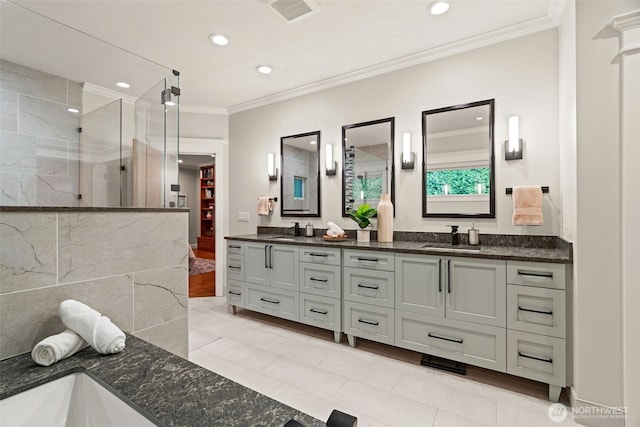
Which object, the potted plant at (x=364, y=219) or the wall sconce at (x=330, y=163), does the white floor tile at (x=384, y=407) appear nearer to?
the potted plant at (x=364, y=219)

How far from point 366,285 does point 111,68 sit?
105 inches

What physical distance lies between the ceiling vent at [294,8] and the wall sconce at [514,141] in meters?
1.80

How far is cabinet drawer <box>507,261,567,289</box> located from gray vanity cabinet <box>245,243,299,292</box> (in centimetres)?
182

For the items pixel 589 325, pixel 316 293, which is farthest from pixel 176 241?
pixel 589 325

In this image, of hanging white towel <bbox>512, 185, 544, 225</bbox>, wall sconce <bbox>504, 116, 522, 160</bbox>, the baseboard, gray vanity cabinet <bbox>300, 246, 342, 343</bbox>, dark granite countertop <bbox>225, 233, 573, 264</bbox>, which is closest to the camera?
the baseboard

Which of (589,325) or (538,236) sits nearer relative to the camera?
(589,325)

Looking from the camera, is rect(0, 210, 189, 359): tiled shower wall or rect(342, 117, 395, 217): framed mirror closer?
rect(0, 210, 189, 359): tiled shower wall

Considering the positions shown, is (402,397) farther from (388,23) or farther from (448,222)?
(388,23)

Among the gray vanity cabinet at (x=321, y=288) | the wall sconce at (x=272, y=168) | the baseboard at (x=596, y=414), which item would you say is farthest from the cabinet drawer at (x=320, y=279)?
the baseboard at (x=596, y=414)

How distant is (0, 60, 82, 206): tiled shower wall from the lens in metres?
2.08

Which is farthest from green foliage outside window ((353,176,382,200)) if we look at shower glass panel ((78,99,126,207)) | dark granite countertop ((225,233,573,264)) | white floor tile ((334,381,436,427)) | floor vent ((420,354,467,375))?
shower glass panel ((78,99,126,207))

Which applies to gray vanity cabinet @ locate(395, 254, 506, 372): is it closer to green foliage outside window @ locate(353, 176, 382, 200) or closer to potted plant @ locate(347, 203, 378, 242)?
potted plant @ locate(347, 203, 378, 242)

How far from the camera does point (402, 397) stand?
1.88 m

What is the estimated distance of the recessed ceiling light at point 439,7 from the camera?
209 cm
